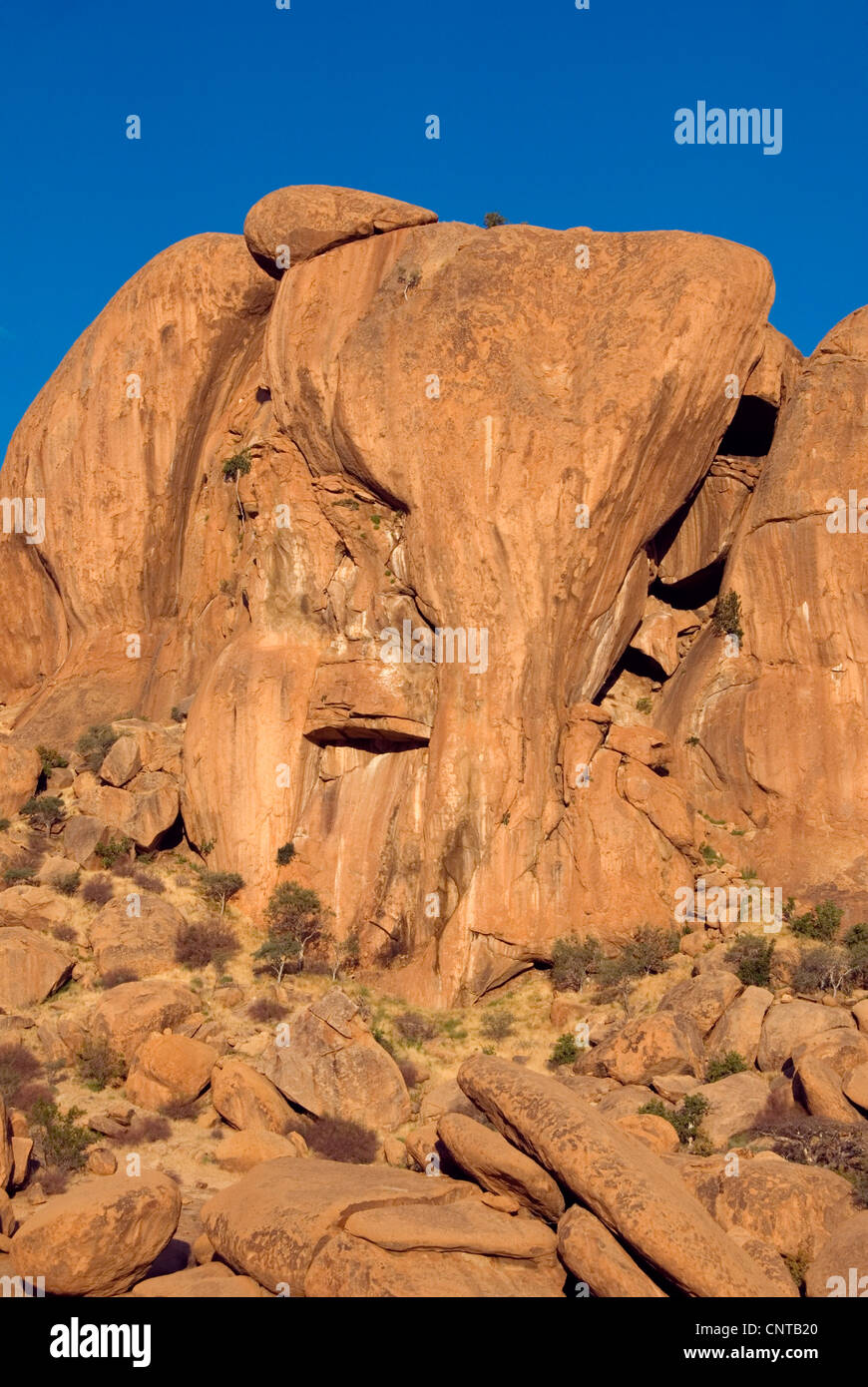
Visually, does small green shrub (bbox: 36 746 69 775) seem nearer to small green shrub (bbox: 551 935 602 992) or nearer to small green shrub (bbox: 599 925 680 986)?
small green shrub (bbox: 551 935 602 992)

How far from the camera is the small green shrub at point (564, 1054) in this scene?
26.7 metres

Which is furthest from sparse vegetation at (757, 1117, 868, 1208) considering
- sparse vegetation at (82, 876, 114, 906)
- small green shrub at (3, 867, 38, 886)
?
small green shrub at (3, 867, 38, 886)

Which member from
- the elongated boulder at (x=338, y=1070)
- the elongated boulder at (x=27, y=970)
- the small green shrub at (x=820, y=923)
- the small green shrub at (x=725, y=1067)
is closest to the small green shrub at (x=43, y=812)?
the elongated boulder at (x=27, y=970)

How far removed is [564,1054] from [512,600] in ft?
35.8

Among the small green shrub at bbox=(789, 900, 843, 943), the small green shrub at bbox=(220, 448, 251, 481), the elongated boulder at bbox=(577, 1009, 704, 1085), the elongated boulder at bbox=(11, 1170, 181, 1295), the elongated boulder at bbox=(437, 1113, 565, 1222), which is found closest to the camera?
the elongated boulder at bbox=(11, 1170, 181, 1295)

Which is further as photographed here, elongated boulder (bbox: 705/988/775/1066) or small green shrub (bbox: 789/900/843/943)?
small green shrub (bbox: 789/900/843/943)

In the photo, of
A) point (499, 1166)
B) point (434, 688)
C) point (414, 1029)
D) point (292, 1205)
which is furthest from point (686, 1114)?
point (434, 688)

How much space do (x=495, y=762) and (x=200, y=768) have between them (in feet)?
26.2

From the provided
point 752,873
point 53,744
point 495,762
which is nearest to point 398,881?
point 495,762

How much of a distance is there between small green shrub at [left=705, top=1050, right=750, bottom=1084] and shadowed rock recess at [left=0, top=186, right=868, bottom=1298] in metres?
0.07

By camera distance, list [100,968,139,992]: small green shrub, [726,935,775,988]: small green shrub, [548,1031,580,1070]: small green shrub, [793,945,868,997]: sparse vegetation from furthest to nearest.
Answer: [726,935,775,988]: small green shrub < [100,968,139,992]: small green shrub < [793,945,868,997]: sparse vegetation < [548,1031,580,1070]: small green shrub

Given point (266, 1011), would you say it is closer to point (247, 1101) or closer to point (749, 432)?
point (247, 1101)

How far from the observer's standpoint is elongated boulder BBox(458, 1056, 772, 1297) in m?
15.2

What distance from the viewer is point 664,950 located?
30.2 meters
